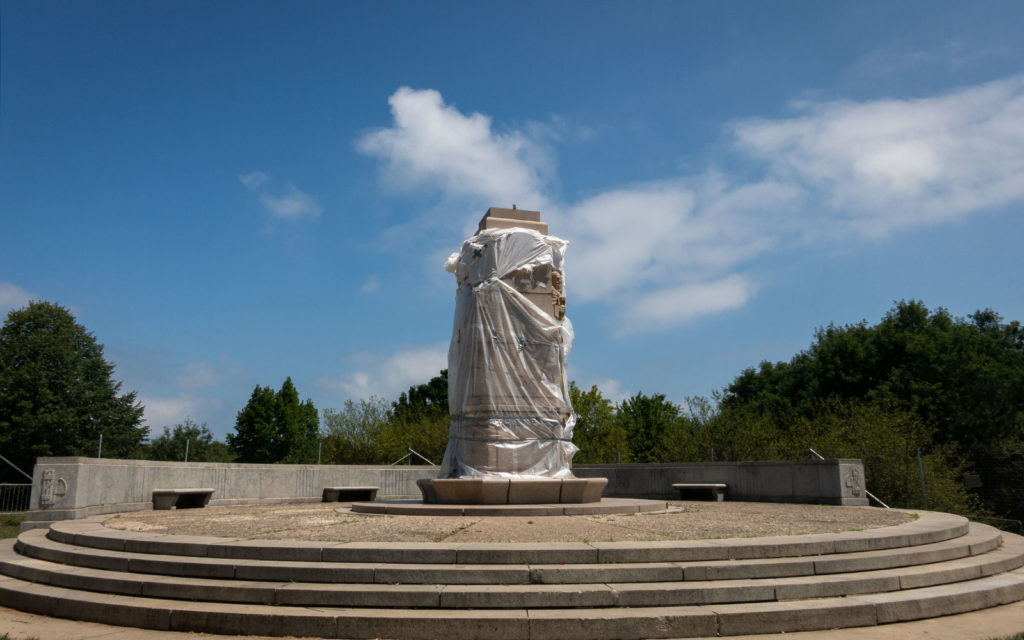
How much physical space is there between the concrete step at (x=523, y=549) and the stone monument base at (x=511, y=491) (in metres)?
4.90

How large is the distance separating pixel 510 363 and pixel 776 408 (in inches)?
1193

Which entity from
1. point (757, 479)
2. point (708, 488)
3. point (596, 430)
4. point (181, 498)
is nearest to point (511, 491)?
point (708, 488)

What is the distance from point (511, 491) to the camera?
42.5 feet

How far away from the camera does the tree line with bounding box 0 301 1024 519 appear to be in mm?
28906

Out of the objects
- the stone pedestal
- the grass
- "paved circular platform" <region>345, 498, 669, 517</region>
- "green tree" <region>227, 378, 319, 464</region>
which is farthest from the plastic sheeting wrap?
"green tree" <region>227, 378, 319, 464</region>

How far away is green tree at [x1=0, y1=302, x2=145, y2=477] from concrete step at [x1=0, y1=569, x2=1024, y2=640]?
36182 millimetres

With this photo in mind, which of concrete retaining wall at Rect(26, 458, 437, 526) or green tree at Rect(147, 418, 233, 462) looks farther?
green tree at Rect(147, 418, 233, 462)

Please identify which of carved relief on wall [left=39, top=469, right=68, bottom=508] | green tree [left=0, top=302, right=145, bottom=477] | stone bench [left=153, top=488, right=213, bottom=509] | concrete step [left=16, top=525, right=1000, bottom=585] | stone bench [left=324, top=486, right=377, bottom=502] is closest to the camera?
concrete step [left=16, top=525, right=1000, bottom=585]

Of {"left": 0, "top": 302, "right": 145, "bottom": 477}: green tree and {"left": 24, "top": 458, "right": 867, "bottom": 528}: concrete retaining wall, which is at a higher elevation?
{"left": 0, "top": 302, "right": 145, "bottom": 477}: green tree

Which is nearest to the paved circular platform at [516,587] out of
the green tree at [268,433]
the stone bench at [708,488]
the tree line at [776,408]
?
the stone bench at [708,488]

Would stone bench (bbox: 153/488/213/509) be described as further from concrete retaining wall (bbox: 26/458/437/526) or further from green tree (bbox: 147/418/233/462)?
green tree (bbox: 147/418/233/462)

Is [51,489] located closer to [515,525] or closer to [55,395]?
[515,525]

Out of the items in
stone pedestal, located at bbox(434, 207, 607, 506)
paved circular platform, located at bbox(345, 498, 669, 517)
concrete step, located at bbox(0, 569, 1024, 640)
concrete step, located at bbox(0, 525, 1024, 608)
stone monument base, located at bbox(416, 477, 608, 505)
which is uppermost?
stone pedestal, located at bbox(434, 207, 607, 506)

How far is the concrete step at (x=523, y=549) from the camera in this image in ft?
25.1
